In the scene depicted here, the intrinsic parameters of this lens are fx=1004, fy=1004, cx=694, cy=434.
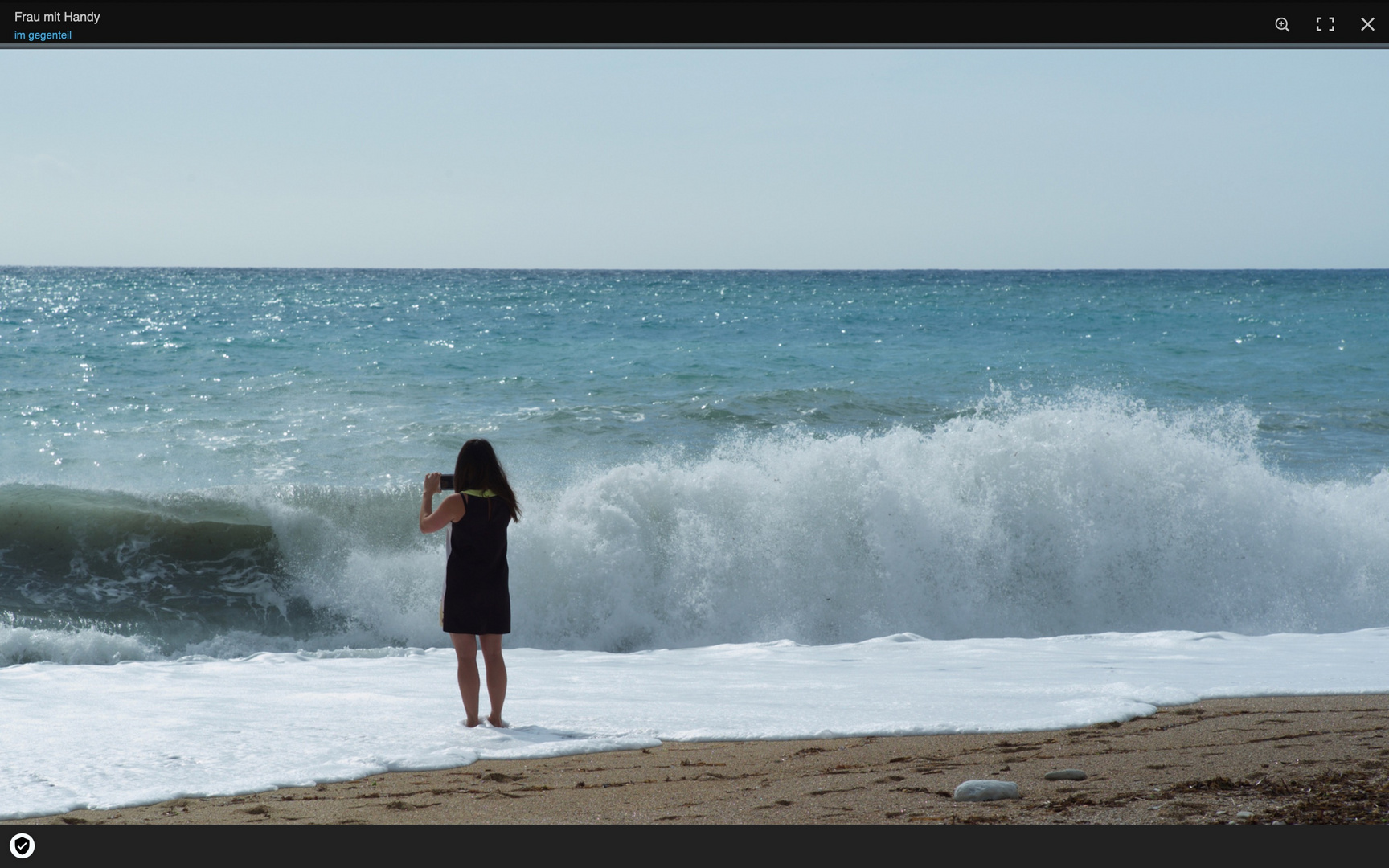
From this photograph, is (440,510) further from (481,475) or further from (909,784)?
(909,784)

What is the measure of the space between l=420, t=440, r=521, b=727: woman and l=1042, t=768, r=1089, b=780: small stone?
8.46 feet

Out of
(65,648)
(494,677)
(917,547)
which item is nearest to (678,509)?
(917,547)

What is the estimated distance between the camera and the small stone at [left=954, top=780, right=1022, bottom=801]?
3.45 meters

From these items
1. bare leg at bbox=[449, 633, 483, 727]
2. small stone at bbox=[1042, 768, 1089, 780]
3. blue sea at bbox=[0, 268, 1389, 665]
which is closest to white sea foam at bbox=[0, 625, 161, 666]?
blue sea at bbox=[0, 268, 1389, 665]

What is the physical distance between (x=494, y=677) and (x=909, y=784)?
7.16 feet

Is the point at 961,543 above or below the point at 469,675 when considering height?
above

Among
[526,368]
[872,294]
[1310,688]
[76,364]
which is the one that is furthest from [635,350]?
[872,294]

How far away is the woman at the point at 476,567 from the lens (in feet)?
16.2

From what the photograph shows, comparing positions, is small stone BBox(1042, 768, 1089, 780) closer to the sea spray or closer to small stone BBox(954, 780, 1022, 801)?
small stone BBox(954, 780, 1022, 801)

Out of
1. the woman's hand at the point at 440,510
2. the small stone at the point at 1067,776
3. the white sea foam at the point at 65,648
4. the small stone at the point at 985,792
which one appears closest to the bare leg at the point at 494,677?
the woman's hand at the point at 440,510

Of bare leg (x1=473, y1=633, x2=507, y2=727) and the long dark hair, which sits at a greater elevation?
the long dark hair

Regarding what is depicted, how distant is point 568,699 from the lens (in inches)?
223

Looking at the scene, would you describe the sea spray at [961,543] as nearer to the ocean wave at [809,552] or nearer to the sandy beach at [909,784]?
the ocean wave at [809,552]
